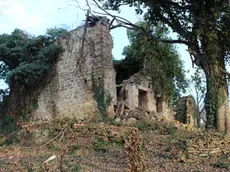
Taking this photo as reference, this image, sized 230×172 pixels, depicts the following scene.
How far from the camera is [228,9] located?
10969mm

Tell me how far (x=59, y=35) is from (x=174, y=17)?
661 centimetres

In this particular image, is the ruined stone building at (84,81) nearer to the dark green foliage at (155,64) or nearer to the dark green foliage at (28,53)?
the dark green foliage at (28,53)

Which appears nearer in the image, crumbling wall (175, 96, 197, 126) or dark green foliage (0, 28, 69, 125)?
dark green foliage (0, 28, 69, 125)

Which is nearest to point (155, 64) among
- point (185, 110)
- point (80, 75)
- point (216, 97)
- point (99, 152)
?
point (185, 110)

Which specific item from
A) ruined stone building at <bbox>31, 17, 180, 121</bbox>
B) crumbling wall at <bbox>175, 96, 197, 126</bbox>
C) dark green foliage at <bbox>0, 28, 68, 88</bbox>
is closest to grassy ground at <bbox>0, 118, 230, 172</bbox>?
ruined stone building at <bbox>31, 17, 180, 121</bbox>

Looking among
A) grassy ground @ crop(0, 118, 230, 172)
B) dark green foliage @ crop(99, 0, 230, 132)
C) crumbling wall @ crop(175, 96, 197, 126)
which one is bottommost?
grassy ground @ crop(0, 118, 230, 172)

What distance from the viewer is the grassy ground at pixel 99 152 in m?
7.13

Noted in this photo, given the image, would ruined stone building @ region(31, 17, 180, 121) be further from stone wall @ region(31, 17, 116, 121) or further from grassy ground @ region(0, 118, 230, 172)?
grassy ground @ region(0, 118, 230, 172)

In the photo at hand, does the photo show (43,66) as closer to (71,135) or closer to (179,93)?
(71,135)

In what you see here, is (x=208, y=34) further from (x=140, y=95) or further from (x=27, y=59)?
(x=27, y=59)

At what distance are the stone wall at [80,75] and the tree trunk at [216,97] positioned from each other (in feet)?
15.2

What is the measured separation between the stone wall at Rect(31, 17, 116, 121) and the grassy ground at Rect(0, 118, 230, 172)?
2.98 m

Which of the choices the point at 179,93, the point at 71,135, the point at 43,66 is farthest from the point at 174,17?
the point at 179,93

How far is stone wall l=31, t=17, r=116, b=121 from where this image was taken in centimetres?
1491
